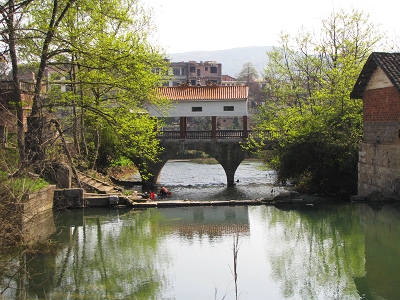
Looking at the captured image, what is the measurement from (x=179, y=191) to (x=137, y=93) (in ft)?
30.8

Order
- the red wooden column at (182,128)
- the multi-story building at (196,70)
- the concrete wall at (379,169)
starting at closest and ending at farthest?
the concrete wall at (379,169), the red wooden column at (182,128), the multi-story building at (196,70)

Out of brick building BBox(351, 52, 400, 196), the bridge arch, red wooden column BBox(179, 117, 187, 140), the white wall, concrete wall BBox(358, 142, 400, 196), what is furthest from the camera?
the white wall

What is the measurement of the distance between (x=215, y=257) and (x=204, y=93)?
2343cm

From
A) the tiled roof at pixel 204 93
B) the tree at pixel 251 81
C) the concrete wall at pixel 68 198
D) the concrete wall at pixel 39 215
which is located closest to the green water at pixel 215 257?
the concrete wall at pixel 39 215

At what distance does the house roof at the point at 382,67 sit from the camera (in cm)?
2059

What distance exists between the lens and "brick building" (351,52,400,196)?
21.0 meters

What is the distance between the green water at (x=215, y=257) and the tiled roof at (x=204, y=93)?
1586 cm

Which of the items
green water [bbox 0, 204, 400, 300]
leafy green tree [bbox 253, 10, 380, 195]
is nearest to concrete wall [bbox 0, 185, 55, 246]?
green water [bbox 0, 204, 400, 300]

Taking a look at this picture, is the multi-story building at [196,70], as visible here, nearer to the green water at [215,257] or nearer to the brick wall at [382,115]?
the brick wall at [382,115]

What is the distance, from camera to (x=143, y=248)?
16.0m

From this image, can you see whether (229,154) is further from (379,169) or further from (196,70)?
(196,70)

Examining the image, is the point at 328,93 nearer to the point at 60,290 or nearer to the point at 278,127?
the point at 278,127

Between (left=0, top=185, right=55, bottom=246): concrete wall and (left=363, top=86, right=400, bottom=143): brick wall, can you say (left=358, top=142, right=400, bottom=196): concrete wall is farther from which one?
(left=0, top=185, right=55, bottom=246): concrete wall

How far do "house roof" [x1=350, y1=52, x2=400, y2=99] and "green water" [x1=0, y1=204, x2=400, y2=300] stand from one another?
5.00 meters
